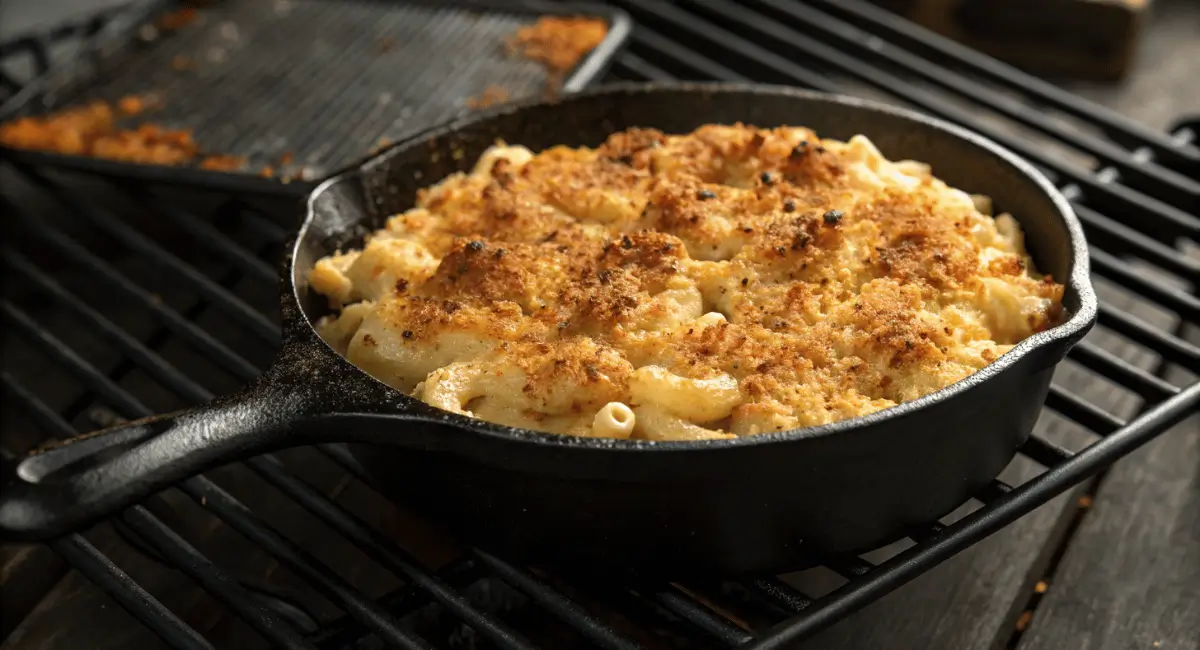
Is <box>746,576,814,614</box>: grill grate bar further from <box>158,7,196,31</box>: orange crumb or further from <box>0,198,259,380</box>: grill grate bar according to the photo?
<box>158,7,196,31</box>: orange crumb

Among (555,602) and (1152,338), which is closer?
(555,602)

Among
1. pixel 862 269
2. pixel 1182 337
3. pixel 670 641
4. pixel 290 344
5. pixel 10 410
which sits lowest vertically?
pixel 10 410

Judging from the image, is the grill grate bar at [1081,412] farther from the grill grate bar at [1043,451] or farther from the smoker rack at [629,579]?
the grill grate bar at [1043,451]

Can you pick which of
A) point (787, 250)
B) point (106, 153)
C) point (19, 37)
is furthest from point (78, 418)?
point (787, 250)

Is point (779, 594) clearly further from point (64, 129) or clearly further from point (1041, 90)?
point (64, 129)

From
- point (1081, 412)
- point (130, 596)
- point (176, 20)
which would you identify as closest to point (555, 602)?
point (130, 596)

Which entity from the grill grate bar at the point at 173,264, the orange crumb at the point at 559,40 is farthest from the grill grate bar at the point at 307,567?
the orange crumb at the point at 559,40

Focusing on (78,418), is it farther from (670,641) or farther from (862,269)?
(862,269)
